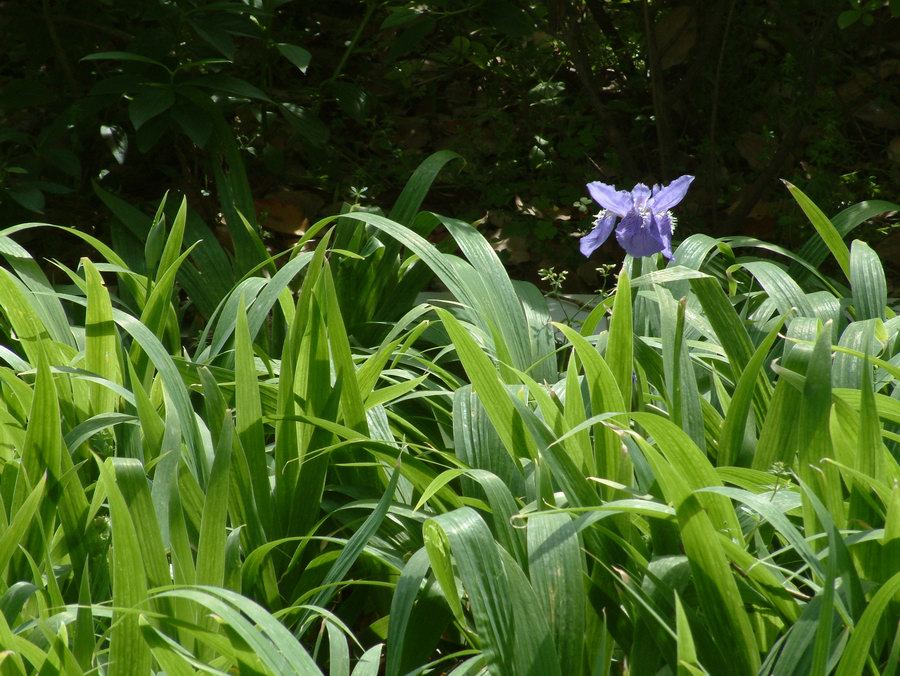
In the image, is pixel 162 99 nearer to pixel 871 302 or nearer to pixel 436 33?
pixel 436 33

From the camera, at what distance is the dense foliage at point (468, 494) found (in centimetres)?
115

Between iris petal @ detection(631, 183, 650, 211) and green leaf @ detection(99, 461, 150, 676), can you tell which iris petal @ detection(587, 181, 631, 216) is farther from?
green leaf @ detection(99, 461, 150, 676)

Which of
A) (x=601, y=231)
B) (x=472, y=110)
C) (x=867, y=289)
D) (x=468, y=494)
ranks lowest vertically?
(x=468, y=494)

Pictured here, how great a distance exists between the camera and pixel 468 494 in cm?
153

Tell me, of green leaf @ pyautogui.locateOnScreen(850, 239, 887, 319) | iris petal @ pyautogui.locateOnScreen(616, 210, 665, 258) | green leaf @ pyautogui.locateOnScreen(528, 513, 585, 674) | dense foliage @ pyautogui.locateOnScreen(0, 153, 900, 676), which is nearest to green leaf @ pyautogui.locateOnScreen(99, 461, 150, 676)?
dense foliage @ pyautogui.locateOnScreen(0, 153, 900, 676)

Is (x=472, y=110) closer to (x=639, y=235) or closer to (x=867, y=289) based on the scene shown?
(x=867, y=289)

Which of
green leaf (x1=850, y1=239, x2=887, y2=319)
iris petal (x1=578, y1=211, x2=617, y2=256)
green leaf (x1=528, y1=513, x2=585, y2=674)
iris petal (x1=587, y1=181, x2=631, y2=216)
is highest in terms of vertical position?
iris petal (x1=587, y1=181, x2=631, y2=216)

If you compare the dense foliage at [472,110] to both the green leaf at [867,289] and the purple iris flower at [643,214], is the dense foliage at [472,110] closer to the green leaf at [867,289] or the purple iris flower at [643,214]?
the green leaf at [867,289]

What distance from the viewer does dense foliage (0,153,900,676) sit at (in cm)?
115

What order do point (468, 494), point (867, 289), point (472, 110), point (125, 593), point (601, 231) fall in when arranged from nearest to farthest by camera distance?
point (125, 593)
point (468, 494)
point (601, 231)
point (867, 289)
point (472, 110)

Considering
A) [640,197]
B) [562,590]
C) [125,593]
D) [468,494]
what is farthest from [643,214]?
[125,593]

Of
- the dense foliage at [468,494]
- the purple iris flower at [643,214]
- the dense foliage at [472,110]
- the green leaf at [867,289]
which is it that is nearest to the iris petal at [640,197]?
the purple iris flower at [643,214]

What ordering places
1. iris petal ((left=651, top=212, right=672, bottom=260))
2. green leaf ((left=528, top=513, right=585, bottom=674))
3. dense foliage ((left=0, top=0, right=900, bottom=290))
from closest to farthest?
green leaf ((left=528, top=513, right=585, bottom=674)) < iris petal ((left=651, top=212, right=672, bottom=260)) < dense foliage ((left=0, top=0, right=900, bottom=290))

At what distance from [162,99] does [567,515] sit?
5.30 feet
